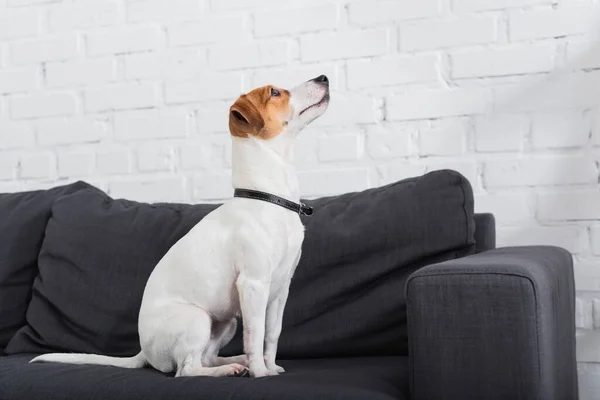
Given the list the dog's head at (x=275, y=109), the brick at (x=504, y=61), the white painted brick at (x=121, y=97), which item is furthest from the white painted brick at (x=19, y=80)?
the brick at (x=504, y=61)

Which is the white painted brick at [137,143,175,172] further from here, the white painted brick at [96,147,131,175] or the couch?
the couch

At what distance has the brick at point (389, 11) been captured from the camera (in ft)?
8.14

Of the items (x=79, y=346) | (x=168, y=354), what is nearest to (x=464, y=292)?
(x=168, y=354)

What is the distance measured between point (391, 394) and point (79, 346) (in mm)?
1018

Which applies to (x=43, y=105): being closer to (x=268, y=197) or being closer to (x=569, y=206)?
(x=268, y=197)

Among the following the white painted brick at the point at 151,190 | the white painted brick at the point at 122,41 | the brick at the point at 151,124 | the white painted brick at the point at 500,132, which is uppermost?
the white painted brick at the point at 122,41

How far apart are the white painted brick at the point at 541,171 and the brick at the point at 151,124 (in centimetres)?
102

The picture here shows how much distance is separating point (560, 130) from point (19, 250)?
1591mm

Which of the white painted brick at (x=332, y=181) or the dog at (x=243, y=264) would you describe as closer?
the dog at (x=243, y=264)

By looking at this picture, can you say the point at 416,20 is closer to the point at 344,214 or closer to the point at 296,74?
the point at 296,74

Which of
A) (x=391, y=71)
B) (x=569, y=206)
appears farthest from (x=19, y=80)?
(x=569, y=206)

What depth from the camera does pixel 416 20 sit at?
2.49 meters

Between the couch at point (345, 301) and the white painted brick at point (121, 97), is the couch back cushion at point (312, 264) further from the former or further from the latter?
the white painted brick at point (121, 97)

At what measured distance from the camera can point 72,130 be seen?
115 inches
